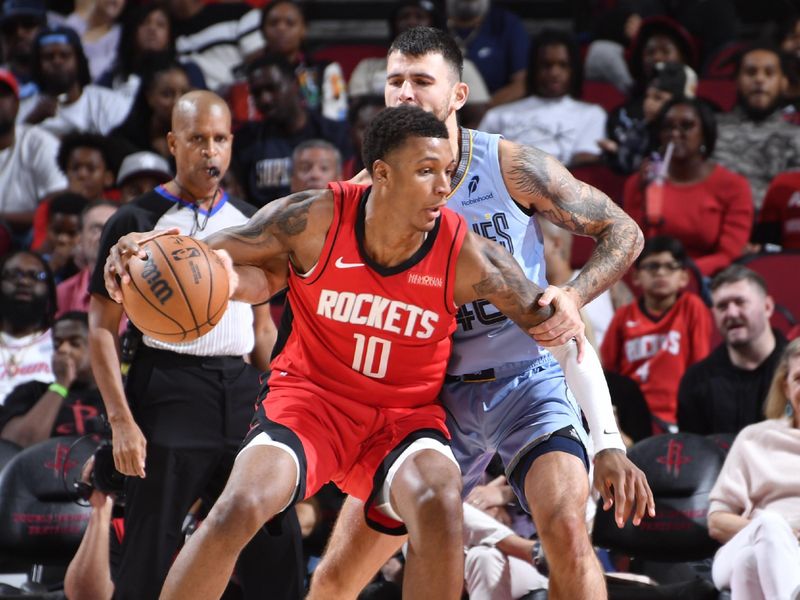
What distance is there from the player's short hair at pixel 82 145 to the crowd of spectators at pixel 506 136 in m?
0.01

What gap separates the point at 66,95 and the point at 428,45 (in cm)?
571

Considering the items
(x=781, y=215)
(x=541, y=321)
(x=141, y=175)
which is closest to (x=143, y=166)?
(x=141, y=175)

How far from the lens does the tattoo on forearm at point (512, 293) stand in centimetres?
385

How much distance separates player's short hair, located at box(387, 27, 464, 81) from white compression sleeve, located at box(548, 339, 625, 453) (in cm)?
118

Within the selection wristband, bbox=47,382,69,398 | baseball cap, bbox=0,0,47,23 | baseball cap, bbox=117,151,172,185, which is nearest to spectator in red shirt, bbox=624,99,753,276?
baseball cap, bbox=117,151,172,185

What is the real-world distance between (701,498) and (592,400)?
1817 millimetres

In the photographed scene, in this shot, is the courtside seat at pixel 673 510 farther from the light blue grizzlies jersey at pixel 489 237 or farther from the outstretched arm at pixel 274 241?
the outstretched arm at pixel 274 241

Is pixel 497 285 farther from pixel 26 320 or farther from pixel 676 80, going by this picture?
pixel 676 80

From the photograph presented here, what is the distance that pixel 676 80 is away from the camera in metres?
8.42

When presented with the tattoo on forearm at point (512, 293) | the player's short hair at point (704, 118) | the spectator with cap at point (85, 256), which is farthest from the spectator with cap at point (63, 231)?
the tattoo on forearm at point (512, 293)

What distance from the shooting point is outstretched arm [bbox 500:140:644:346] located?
4191mm

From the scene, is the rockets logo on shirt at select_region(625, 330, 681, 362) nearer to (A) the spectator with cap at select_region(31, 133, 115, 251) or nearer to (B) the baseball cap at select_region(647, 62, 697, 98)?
(B) the baseball cap at select_region(647, 62, 697, 98)

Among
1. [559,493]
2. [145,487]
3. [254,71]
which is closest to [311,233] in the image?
[559,493]

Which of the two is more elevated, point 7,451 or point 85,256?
point 85,256
